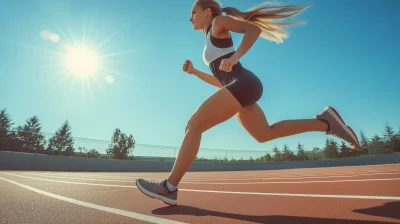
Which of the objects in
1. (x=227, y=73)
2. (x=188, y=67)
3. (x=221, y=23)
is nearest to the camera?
(x=221, y=23)

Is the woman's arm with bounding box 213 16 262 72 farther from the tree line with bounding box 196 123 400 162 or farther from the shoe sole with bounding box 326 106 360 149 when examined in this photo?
the tree line with bounding box 196 123 400 162

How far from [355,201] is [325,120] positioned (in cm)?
100

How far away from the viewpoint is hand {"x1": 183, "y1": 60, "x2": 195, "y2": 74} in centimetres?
290

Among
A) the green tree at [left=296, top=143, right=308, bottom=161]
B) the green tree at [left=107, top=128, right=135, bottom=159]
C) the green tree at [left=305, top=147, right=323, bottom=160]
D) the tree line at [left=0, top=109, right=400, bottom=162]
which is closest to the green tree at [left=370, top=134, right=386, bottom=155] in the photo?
the tree line at [left=0, top=109, right=400, bottom=162]

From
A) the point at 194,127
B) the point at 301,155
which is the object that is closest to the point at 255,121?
the point at 194,127

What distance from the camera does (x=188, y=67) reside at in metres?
2.92

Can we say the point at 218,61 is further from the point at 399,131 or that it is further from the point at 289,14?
the point at 399,131

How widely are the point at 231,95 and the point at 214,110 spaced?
216mm

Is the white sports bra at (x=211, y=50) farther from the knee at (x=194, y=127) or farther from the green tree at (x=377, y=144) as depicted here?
the green tree at (x=377, y=144)

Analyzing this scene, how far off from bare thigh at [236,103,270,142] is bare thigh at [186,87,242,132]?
1.21 ft

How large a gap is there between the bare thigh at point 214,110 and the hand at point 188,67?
1038 mm

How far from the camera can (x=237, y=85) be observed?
1.96m

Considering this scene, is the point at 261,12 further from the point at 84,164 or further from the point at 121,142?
the point at 121,142

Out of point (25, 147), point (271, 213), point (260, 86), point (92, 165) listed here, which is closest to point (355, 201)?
point (271, 213)
